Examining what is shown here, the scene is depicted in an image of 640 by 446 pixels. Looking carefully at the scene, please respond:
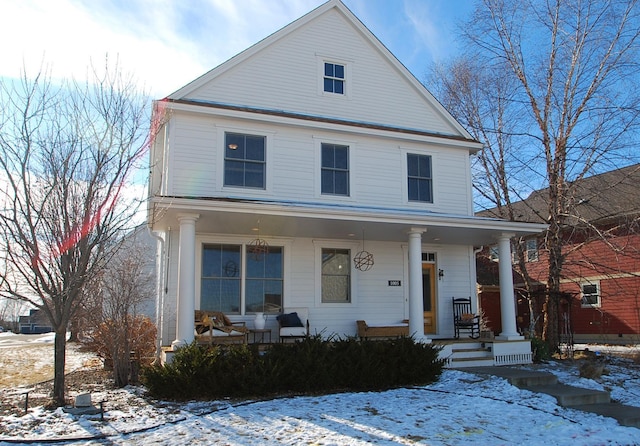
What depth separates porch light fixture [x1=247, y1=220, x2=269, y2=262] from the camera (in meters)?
11.3

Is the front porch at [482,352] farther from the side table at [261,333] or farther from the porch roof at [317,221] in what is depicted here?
the porch roof at [317,221]

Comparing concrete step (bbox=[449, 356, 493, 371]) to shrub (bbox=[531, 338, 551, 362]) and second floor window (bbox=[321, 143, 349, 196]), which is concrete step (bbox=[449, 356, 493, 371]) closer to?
shrub (bbox=[531, 338, 551, 362])

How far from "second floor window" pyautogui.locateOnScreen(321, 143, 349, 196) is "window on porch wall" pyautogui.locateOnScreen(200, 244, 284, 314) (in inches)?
79.9

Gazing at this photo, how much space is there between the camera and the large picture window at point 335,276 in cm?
1249

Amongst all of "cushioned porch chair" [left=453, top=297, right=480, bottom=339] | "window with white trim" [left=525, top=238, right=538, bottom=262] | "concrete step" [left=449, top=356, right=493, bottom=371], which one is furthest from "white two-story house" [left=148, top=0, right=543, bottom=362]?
"window with white trim" [left=525, top=238, right=538, bottom=262]

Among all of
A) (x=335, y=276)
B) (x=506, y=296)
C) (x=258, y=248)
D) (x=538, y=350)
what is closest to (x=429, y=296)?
(x=506, y=296)

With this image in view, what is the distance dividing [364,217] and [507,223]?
11.5 feet

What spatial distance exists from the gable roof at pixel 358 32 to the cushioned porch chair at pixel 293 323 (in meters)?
4.74

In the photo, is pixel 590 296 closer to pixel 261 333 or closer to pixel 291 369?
pixel 261 333

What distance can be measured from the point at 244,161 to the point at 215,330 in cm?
389

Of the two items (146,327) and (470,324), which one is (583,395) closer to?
(470,324)

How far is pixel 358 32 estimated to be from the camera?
13.9m

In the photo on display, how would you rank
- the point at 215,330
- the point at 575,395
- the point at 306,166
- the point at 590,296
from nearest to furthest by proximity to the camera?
the point at 575,395
the point at 215,330
the point at 306,166
the point at 590,296

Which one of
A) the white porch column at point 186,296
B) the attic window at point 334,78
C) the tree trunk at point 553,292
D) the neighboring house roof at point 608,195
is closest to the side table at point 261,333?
the white porch column at point 186,296
